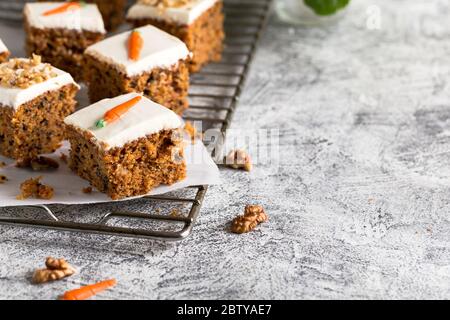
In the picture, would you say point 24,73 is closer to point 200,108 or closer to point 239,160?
point 200,108

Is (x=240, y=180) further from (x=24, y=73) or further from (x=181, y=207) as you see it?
(x=24, y=73)

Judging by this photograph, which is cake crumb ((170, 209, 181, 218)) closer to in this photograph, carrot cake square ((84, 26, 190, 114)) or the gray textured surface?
the gray textured surface

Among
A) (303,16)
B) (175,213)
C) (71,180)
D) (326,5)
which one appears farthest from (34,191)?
(303,16)

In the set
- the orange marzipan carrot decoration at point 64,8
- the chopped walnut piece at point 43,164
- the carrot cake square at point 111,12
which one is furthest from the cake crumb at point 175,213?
the carrot cake square at point 111,12

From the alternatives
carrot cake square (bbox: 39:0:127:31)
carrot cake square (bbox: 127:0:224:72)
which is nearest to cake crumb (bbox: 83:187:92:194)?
carrot cake square (bbox: 127:0:224:72)

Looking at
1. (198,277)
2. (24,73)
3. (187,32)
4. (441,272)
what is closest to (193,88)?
(187,32)

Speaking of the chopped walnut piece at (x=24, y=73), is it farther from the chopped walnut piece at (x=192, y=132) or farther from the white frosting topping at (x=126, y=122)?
the chopped walnut piece at (x=192, y=132)
